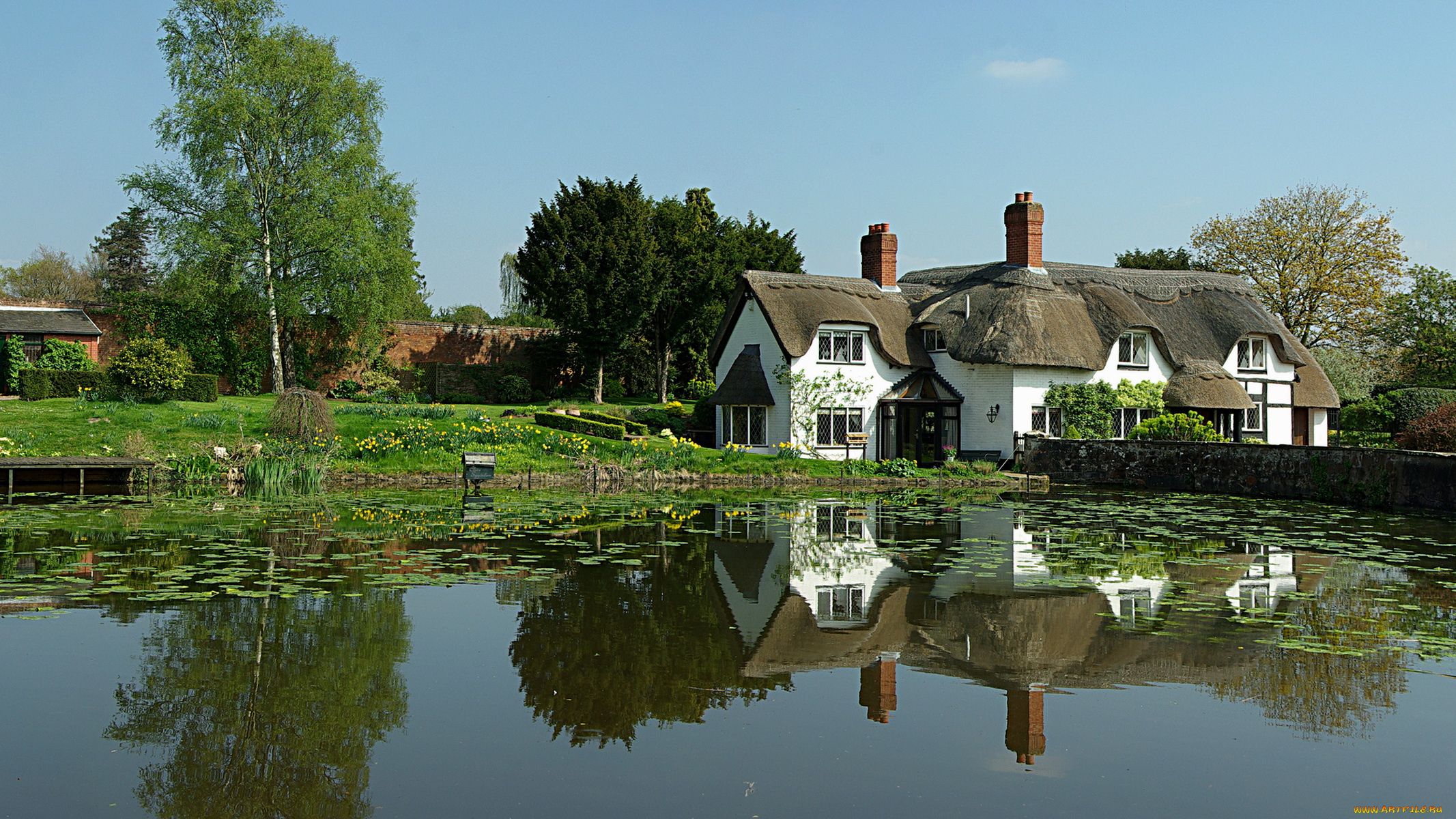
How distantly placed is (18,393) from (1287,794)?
3615 cm

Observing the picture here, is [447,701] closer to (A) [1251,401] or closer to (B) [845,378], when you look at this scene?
(B) [845,378]

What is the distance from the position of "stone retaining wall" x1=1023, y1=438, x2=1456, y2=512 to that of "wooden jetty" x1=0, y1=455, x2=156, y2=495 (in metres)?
22.5

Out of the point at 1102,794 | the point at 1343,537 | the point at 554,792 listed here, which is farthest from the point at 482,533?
the point at 1343,537

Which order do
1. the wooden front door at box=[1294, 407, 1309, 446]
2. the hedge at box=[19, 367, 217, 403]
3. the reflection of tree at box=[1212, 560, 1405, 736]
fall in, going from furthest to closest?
the wooden front door at box=[1294, 407, 1309, 446] → the hedge at box=[19, 367, 217, 403] → the reflection of tree at box=[1212, 560, 1405, 736]

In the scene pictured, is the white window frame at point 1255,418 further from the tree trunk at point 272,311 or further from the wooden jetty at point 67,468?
the wooden jetty at point 67,468

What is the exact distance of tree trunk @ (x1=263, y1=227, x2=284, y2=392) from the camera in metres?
34.8

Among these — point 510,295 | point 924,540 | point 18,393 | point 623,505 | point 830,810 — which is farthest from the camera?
point 510,295

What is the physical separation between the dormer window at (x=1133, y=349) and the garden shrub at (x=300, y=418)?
75.7ft

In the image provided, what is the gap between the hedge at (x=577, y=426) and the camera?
29188 millimetres

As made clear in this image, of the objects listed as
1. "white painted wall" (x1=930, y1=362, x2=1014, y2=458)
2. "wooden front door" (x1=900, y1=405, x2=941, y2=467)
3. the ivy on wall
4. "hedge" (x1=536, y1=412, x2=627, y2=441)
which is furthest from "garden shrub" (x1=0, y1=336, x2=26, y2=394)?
the ivy on wall

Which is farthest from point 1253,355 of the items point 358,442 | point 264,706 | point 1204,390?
point 264,706

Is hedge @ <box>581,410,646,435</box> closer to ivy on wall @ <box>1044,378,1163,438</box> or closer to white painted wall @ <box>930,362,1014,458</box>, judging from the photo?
white painted wall @ <box>930,362,1014,458</box>

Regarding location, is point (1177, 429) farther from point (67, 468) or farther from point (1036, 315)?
point (67, 468)

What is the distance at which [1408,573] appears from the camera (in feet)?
41.0
